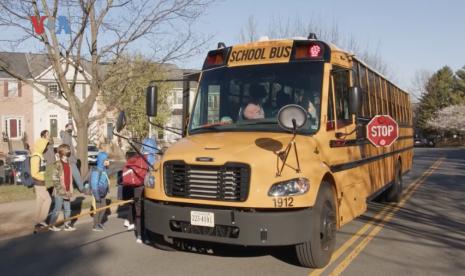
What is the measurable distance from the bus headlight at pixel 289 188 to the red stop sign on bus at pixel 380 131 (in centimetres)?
321

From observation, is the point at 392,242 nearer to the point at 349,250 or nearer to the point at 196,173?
the point at 349,250

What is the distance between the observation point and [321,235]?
19.5 ft

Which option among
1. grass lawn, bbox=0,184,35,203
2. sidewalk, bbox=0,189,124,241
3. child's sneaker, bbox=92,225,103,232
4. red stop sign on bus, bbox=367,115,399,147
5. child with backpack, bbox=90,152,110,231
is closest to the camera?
red stop sign on bus, bbox=367,115,399,147

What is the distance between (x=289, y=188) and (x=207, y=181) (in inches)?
35.0

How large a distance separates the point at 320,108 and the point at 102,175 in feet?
13.3

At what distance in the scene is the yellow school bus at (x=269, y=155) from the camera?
214 inches

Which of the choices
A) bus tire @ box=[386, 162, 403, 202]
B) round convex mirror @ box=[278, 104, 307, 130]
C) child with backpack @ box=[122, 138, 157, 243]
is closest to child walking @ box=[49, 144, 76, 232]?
child with backpack @ box=[122, 138, 157, 243]

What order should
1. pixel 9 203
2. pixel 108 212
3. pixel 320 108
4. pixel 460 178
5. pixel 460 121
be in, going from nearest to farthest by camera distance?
pixel 320 108 → pixel 108 212 → pixel 9 203 → pixel 460 178 → pixel 460 121

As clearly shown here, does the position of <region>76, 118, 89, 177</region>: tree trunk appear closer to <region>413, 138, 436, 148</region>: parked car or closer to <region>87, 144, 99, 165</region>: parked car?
<region>87, 144, 99, 165</region>: parked car

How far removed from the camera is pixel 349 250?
23.0 ft

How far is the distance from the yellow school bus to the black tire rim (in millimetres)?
13

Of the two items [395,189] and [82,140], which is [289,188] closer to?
[395,189]

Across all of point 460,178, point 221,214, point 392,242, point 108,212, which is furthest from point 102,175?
point 460,178

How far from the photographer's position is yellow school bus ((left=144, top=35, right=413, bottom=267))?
17.8 ft
